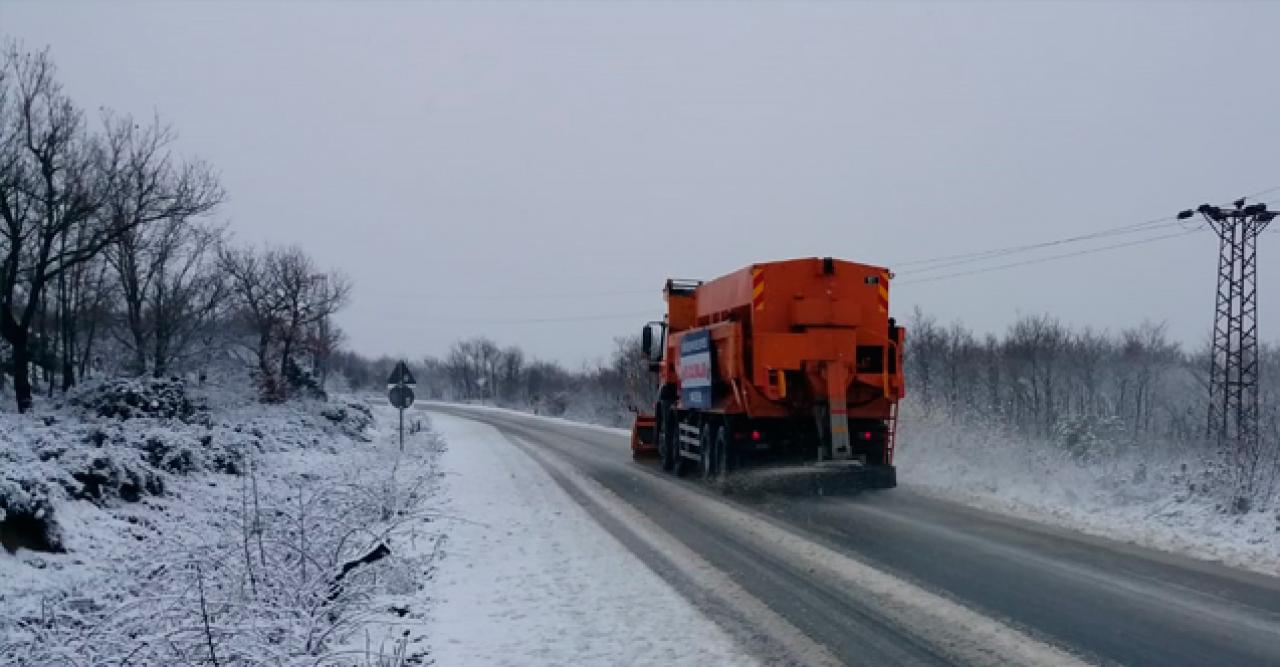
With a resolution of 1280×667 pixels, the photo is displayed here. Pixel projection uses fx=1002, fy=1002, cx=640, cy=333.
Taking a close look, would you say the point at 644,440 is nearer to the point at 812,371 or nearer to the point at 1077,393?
the point at 812,371

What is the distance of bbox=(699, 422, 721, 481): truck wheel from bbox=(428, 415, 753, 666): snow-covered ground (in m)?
4.29

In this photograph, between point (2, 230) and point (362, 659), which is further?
point (2, 230)

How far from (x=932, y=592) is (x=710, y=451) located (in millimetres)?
10468

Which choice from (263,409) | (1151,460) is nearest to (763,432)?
(1151,460)

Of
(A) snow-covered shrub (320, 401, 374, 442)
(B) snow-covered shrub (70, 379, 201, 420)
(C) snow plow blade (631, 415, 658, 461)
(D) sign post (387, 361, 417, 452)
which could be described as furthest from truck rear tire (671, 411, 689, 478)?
(A) snow-covered shrub (320, 401, 374, 442)

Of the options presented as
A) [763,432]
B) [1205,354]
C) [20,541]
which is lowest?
[20,541]

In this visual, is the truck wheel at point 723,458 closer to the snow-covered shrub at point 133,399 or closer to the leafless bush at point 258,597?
the leafless bush at point 258,597

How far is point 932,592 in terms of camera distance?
844 centimetres

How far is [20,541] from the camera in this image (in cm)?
1159

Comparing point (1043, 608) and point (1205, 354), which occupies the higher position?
point (1205, 354)

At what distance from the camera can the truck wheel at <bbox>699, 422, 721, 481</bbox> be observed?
60.6 ft

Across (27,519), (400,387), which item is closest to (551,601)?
(27,519)

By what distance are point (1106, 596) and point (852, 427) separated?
8231 mm

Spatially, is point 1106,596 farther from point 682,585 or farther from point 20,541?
point 20,541
